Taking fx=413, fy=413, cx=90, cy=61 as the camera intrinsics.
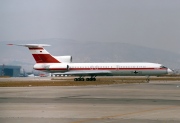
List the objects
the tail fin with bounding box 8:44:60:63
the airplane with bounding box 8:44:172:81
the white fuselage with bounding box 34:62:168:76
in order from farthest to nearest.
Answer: the tail fin with bounding box 8:44:60:63, the white fuselage with bounding box 34:62:168:76, the airplane with bounding box 8:44:172:81

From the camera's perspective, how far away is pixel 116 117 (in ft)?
63.0

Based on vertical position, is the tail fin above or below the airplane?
above

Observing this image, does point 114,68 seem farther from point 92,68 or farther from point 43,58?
point 43,58

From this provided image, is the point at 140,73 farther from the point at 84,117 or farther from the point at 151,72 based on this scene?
the point at 84,117

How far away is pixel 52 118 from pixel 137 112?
193 inches


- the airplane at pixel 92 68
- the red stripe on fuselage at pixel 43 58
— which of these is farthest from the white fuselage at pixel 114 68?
the red stripe on fuselage at pixel 43 58

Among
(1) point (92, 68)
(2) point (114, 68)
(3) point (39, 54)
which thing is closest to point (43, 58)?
(3) point (39, 54)

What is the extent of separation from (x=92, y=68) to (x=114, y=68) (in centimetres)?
528

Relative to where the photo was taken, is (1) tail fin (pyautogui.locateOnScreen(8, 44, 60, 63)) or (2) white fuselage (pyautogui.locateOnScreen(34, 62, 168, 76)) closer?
(2) white fuselage (pyautogui.locateOnScreen(34, 62, 168, 76))

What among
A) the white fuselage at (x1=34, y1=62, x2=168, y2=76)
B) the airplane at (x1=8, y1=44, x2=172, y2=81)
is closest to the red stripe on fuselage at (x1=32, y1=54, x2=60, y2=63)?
the airplane at (x1=8, y1=44, x2=172, y2=81)

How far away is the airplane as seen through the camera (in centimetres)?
9716

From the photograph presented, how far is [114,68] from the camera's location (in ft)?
321

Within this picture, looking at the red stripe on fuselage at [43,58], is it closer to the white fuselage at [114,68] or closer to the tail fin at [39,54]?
the tail fin at [39,54]

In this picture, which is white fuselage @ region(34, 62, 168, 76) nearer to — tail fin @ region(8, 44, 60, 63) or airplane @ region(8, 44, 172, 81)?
airplane @ region(8, 44, 172, 81)
